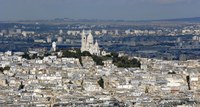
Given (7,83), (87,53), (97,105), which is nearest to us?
(97,105)

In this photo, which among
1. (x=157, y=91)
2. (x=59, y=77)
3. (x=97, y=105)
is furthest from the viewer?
(x=59, y=77)

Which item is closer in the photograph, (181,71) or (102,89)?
(102,89)

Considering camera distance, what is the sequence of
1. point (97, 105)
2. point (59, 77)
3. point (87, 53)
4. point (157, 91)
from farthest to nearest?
point (87, 53) → point (59, 77) → point (157, 91) → point (97, 105)

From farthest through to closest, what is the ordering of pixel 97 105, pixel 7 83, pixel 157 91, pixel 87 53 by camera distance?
pixel 87 53 → pixel 7 83 → pixel 157 91 → pixel 97 105

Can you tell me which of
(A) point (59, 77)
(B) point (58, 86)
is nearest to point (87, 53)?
(A) point (59, 77)

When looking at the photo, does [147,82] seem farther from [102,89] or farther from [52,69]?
[52,69]

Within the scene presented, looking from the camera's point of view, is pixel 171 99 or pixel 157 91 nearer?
pixel 171 99

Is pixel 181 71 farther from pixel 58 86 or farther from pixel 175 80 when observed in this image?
pixel 58 86

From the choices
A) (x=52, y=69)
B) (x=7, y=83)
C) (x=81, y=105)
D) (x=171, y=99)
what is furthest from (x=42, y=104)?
(x=52, y=69)
